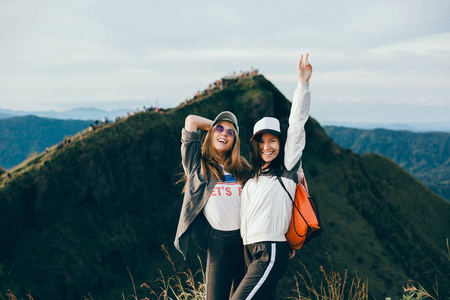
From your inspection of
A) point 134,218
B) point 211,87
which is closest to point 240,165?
point 134,218

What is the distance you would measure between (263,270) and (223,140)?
2.37 meters

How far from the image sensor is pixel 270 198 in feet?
19.2

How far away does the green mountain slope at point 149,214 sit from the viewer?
4231cm

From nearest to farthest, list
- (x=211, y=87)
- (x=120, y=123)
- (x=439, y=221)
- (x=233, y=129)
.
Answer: (x=233, y=129)
(x=120, y=123)
(x=211, y=87)
(x=439, y=221)

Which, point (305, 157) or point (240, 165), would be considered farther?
point (305, 157)

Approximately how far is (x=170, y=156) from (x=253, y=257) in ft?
162

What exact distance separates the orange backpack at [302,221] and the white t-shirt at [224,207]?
90 cm

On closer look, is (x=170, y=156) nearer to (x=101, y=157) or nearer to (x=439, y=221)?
(x=101, y=157)

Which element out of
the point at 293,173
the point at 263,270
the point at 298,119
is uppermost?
the point at 298,119

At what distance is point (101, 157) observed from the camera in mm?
48188

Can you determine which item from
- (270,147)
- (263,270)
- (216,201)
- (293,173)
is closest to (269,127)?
(270,147)

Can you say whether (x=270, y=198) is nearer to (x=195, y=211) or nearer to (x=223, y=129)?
(x=195, y=211)

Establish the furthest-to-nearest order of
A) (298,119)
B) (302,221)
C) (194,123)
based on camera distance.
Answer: (194,123)
(298,119)
(302,221)

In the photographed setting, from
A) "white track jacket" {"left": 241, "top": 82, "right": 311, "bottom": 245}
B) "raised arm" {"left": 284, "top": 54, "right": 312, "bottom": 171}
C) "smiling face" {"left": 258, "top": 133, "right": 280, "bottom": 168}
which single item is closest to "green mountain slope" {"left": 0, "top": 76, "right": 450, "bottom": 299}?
"smiling face" {"left": 258, "top": 133, "right": 280, "bottom": 168}
